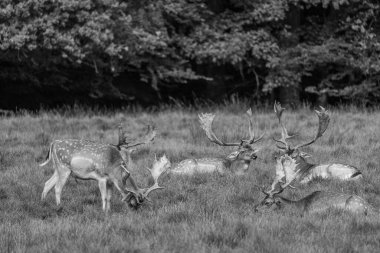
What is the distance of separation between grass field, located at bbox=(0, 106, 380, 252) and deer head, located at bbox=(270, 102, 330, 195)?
371 millimetres

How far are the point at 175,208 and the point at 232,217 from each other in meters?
0.77

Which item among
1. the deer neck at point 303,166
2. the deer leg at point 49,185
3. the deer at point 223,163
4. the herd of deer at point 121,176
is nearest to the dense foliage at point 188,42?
the deer at point 223,163

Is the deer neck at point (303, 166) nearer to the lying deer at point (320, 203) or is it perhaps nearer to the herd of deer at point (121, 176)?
the herd of deer at point (121, 176)

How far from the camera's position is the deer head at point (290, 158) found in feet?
29.1

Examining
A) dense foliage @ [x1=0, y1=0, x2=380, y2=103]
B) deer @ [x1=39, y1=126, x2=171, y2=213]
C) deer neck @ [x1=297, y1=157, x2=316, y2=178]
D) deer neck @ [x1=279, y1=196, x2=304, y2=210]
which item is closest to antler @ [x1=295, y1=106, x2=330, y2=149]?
deer neck @ [x1=297, y1=157, x2=316, y2=178]

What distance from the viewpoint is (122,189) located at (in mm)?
8562

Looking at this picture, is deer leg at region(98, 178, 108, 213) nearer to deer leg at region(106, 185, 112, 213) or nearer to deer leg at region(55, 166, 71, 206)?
deer leg at region(106, 185, 112, 213)

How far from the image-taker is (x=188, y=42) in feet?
63.6

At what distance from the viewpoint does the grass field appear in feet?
23.9

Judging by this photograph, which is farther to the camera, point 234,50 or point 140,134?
point 234,50

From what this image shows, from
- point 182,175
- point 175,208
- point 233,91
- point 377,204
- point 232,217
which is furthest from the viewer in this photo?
point 233,91

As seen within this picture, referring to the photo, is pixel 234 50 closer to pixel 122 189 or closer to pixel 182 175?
pixel 182 175

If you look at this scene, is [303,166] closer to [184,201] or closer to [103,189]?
[184,201]

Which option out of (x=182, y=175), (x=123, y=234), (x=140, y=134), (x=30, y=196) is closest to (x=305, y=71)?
(x=140, y=134)
